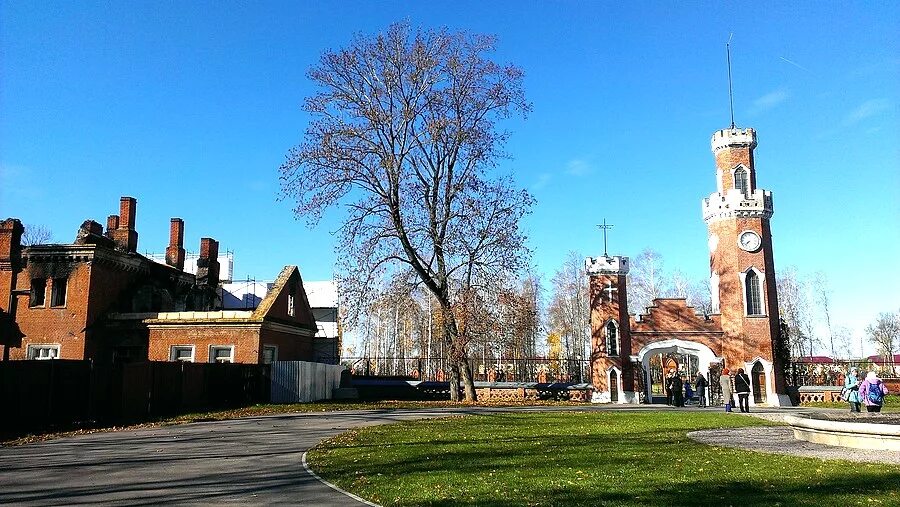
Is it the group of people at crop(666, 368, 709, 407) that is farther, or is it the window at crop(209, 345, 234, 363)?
the group of people at crop(666, 368, 709, 407)

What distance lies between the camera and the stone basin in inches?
500

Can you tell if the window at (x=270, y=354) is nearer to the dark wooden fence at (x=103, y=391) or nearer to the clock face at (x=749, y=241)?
the dark wooden fence at (x=103, y=391)

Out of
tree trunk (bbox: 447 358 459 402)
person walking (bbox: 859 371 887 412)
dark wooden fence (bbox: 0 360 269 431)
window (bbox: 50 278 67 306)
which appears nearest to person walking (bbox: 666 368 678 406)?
tree trunk (bbox: 447 358 459 402)

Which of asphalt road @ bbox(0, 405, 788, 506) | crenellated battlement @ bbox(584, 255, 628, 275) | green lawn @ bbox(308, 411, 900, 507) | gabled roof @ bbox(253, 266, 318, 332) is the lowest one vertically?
asphalt road @ bbox(0, 405, 788, 506)

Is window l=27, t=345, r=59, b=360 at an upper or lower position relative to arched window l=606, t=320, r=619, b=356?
lower

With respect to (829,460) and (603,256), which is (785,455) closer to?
(829,460)

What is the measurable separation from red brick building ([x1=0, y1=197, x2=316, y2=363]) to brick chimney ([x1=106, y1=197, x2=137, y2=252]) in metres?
0.17

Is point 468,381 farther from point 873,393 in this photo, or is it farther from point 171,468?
point 171,468

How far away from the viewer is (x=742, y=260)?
3675 cm

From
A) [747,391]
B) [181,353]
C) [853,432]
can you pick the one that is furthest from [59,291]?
[853,432]

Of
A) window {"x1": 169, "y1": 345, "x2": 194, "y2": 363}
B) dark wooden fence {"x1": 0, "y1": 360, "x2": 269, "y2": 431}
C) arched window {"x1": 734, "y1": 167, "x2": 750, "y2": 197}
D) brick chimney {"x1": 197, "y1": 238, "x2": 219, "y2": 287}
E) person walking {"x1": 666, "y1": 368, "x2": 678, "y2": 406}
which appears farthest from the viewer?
brick chimney {"x1": 197, "y1": 238, "x2": 219, "y2": 287}

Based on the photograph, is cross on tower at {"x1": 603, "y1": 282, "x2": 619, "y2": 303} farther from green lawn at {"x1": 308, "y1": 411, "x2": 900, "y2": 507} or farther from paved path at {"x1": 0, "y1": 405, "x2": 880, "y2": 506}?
paved path at {"x1": 0, "y1": 405, "x2": 880, "y2": 506}

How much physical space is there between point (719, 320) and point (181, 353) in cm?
2779

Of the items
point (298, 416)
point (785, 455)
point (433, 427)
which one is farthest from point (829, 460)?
point (298, 416)
